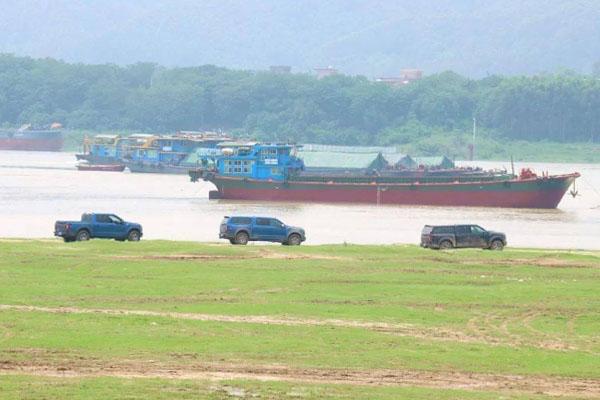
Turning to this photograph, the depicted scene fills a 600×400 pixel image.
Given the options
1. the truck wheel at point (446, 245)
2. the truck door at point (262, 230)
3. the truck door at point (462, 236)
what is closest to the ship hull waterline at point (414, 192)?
the truck door at point (462, 236)

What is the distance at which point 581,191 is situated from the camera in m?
157

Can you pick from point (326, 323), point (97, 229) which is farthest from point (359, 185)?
point (326, 323)

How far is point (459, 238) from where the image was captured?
2427 inches

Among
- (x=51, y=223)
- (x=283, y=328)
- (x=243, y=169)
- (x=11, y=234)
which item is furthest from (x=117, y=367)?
(x=243, y=169)

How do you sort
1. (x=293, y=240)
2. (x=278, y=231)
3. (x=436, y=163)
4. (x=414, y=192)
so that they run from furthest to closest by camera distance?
(x=436, y=163)
(x=414, y=192)
(x=278, y=231)
(x=293, y=240)

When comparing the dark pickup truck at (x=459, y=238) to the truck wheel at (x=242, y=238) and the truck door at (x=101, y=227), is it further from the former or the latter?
the truck door at (x=101, y=227)

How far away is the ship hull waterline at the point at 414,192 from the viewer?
126 m

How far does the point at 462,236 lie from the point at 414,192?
68304mm

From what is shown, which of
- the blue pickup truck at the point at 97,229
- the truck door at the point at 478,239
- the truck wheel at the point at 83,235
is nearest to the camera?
the blue pickup truck at the point at 97,229

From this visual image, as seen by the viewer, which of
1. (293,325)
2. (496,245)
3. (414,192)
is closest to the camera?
(293,325)

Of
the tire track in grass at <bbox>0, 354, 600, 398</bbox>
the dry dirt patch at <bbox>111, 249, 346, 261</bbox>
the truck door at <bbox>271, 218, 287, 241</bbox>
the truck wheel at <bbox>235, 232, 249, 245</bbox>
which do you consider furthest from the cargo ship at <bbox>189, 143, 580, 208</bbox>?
the tire track in grass at <bbox>0, 354, 600, 398</bbox>

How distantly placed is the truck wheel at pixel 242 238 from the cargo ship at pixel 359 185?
65.4 metres

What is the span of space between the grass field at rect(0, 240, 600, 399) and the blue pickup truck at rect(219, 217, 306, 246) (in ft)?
26.4

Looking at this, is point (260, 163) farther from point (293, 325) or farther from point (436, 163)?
point (293, 325)
